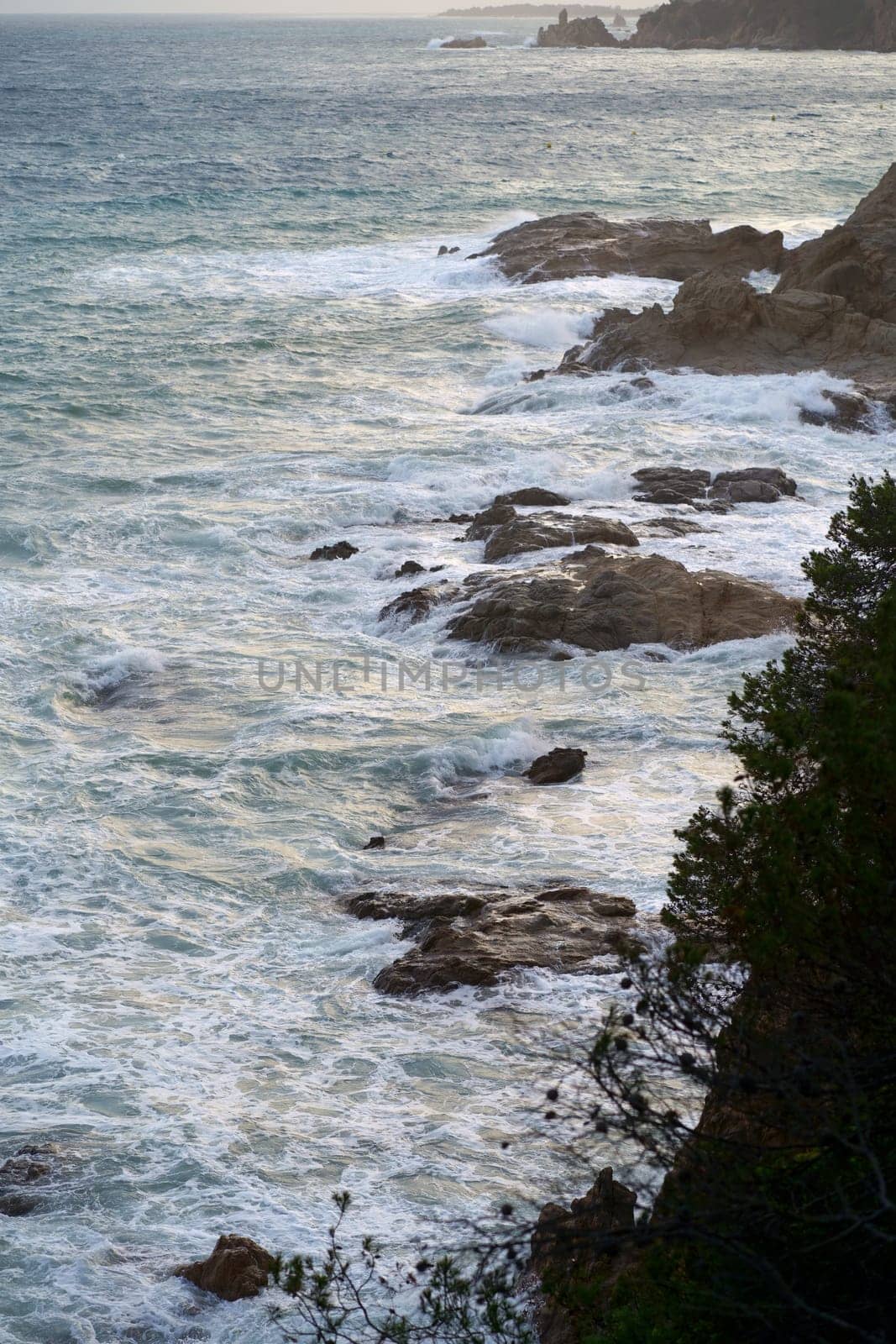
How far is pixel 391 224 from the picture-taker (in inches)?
2052

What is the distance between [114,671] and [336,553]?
16.0ft

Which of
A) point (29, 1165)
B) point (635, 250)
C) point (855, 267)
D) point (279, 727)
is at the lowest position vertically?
point (29, 1165)

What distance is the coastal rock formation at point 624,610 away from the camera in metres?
17.6

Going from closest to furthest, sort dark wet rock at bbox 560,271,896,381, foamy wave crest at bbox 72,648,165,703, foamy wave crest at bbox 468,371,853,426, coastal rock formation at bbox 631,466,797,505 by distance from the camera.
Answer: foamy wave crest at bbox 72,648,165,703, coastal rock formation at bbox 631,466,797,505, foamy wave crest at bbox 468,371,853,426, dark wet rock at bbox 560,271,896,381

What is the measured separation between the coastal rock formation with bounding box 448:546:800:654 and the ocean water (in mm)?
493

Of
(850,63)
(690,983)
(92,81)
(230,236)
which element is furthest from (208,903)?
(850,63)

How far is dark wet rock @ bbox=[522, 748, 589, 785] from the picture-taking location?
47.9ft

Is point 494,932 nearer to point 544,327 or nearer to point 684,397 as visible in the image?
point 684,397

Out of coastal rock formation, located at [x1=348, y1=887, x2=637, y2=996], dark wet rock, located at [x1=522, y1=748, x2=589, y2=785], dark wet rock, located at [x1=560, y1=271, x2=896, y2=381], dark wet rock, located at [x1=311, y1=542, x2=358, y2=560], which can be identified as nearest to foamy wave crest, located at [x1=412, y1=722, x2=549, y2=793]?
dark wet rock, located at [x1=522, y1=748, x2=589, y2=785]

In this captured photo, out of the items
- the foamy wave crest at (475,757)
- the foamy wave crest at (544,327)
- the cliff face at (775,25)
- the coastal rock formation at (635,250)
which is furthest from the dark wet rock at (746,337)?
the cliff face at (775,25)

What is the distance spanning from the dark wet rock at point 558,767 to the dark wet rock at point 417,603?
4547mm

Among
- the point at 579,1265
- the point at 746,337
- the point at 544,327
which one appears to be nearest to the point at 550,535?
the point at 746,337

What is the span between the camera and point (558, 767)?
14.6 m

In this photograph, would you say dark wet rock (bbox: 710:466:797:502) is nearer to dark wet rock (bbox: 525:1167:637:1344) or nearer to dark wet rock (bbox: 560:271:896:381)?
dark wet rock (bbox: 560:271:896:381)
